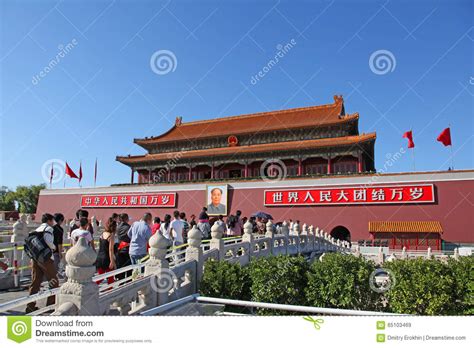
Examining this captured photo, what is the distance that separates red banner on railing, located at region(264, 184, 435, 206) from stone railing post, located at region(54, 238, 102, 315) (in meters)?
17.4

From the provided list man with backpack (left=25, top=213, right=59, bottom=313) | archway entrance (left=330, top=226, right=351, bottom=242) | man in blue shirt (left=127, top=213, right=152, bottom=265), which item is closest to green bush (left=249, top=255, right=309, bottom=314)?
man in blue shirt (left=127, top=213, right=152, bottom=265)

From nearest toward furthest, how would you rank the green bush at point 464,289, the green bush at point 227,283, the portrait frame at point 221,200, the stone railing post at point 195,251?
1. the green bush at point 464,289
2. the green bush at point 227,283
3. the stone railing post at point 195,251
4. the portrait frame at point 221,200

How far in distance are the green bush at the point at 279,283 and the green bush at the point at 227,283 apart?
15cm

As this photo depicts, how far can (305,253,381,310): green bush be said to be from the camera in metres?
5.77

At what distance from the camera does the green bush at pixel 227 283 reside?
19.6 ft

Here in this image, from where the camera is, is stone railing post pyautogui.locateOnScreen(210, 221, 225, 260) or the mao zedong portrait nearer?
stone railing post pyautogui.locateOnScreen(210, 221, 225, 260)

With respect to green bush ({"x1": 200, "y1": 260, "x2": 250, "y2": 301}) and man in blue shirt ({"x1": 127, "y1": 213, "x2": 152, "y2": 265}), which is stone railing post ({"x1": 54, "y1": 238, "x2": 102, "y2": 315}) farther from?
green bush ({"x1": 200, "y1": 260, "x2": 250, "y2": 301})

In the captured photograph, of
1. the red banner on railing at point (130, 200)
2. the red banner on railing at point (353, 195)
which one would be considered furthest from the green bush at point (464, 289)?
the red banner on railing at point (130, 200)

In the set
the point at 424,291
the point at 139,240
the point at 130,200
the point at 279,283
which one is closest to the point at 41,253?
the point at 139,240

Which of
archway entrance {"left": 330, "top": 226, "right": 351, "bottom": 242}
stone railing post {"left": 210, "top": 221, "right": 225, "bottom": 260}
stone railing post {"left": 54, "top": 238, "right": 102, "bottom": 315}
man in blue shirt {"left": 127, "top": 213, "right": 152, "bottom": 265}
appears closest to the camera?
stone railing post {"left": 54, "top": 238, "right": 102, "bottom": 315}

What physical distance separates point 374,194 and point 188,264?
15028 mm

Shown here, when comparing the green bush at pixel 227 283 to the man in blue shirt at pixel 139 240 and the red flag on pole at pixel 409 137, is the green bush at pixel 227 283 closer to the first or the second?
the man in blue shirt at pixel 139 240

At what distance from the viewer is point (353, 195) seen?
1944 cm
